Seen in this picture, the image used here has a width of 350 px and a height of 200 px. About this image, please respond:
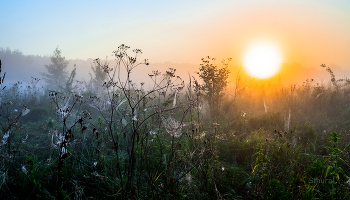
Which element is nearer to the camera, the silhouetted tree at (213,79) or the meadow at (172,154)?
the meadow at (172,154)

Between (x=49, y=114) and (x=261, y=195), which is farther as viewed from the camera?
(x=49, y=114)

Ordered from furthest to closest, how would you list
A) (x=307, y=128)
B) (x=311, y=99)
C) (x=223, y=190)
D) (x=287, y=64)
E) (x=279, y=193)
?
(x=287, y=64) < (x=311, y=99) < (x=307, y=128) < (x=223, y=190) < (x=279, y=193)

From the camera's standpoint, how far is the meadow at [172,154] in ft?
7.71

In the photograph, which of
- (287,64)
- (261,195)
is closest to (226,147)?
(261,195)

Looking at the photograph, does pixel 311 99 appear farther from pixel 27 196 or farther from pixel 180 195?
pixel 27 196

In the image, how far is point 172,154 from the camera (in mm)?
2322

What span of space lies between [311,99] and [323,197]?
26.5 ft

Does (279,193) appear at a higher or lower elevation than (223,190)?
higher

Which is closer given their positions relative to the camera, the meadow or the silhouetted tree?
the meadow

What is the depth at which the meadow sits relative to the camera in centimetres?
235

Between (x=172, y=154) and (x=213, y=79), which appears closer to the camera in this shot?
(x=172, y=154)

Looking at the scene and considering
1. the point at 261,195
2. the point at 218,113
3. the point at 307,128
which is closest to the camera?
the point at 261,195

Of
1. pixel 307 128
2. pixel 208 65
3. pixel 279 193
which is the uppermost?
pixel 208 65

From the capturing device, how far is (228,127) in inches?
232
